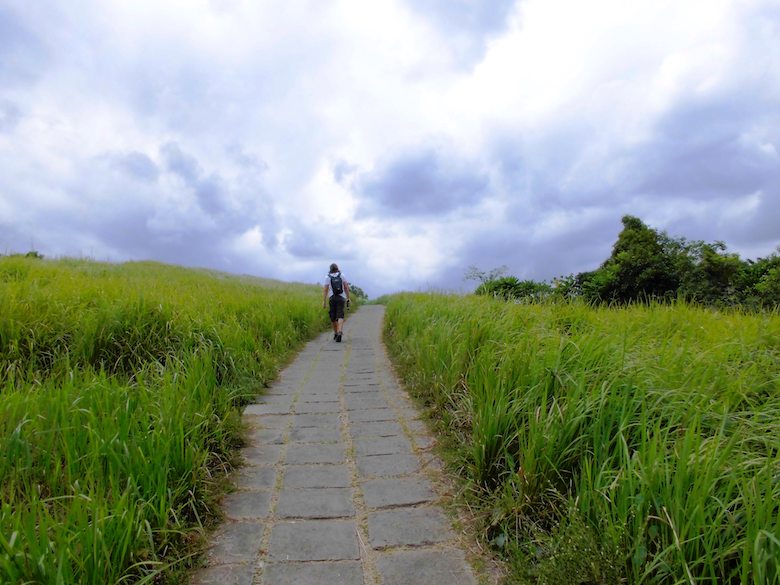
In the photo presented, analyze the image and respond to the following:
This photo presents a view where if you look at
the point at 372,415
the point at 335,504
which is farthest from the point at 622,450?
the point at 372,415

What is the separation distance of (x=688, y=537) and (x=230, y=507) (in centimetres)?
→ 255

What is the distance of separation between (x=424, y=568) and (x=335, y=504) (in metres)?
0.83

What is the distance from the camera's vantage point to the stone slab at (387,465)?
3.52m

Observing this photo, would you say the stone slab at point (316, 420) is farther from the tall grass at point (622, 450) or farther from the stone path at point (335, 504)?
the tall grass at point (622, 450)

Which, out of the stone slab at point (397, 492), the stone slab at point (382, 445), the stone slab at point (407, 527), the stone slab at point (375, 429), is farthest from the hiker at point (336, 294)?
the stone slab at point (407, 527)

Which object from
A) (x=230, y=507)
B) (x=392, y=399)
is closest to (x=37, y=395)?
(x=230, y=507)

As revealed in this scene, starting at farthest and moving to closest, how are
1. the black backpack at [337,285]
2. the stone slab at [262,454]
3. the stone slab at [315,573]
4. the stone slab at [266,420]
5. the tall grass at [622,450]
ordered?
the black backpack at [337,285] → the stone slab at [266,420] → the stone slab at [262,454] → the stone slab at [315,573] → the tall grass at [622,450]

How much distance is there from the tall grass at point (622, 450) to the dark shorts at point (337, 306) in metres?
5.95

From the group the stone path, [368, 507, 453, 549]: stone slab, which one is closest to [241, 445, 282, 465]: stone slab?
the stone path

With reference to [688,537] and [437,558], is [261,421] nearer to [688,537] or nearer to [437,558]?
[437,558]

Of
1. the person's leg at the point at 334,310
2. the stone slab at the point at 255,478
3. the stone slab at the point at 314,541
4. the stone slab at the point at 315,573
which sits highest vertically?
the person's leg at the point at 334,310

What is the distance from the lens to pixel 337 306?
10523mm

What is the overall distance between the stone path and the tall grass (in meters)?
0.37

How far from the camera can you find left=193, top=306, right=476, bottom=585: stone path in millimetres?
2410
